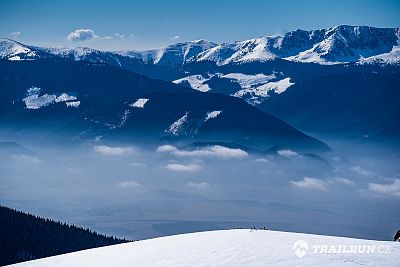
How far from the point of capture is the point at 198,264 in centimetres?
3950

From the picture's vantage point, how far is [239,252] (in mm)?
41281

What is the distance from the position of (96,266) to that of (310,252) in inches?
666

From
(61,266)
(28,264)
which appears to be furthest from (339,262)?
(28,264)

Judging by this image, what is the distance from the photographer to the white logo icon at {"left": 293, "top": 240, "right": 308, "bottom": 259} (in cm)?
3995

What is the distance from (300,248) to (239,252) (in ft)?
15.2

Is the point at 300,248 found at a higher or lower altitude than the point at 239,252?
higher

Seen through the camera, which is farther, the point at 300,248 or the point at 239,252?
the point at 300,248

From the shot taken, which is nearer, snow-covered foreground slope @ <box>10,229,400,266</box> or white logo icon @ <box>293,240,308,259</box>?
snow-covered foreground slope @ <box>10,229,400,266</box>

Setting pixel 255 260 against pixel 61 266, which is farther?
pixel 61 266

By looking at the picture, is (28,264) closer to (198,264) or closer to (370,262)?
(198,264)

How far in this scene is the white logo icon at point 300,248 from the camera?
131 ft

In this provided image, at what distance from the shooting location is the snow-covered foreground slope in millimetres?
38344

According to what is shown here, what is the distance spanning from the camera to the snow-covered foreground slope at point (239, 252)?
3834cm

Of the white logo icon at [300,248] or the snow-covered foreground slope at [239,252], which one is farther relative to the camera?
the white logo icon at [300,248]
